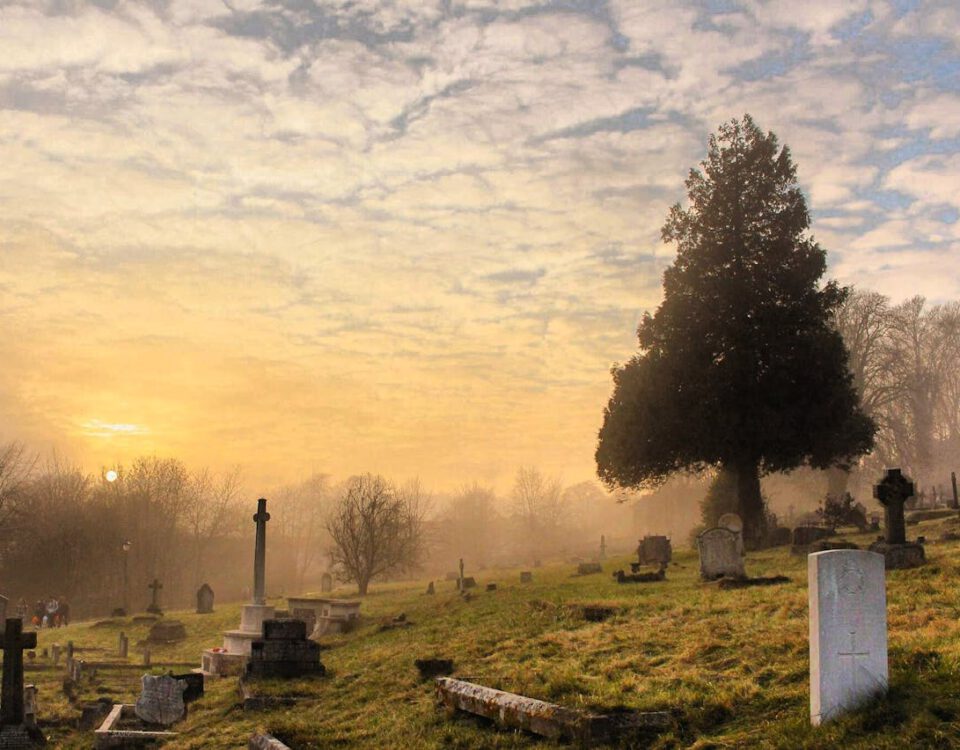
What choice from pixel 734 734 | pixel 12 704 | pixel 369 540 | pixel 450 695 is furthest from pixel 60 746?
pixel 369 540

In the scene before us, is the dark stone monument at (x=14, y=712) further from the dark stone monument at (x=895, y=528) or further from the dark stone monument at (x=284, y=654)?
the dark stone monument at (x=895, y=528)

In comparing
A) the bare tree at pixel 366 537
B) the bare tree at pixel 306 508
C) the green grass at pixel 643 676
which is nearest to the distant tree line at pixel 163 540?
the bare tree at pixel 366 537

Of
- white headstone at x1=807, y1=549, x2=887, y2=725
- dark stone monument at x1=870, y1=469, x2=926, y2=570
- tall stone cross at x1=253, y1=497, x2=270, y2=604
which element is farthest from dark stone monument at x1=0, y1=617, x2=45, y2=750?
dark stone monument at x1=870, y1=469, x2=926, y2=570

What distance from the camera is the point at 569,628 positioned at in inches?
599

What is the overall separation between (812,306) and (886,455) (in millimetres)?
32395

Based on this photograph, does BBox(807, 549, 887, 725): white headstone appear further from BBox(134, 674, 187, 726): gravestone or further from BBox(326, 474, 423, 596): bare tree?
BBox(326, 474, 423, 596): bare tree

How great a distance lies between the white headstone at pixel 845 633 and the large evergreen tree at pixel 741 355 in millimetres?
22700

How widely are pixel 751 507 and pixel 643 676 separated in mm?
21667

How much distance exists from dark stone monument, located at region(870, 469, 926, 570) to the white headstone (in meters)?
10.4

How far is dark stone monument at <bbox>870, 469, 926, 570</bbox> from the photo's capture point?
701 inches

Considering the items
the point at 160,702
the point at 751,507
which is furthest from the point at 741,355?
the point at 160,702

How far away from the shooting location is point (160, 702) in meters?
13.2

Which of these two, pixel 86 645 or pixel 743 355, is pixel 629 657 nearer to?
pixel 743 355

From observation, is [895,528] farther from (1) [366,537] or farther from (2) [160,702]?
(1) [366,537]
